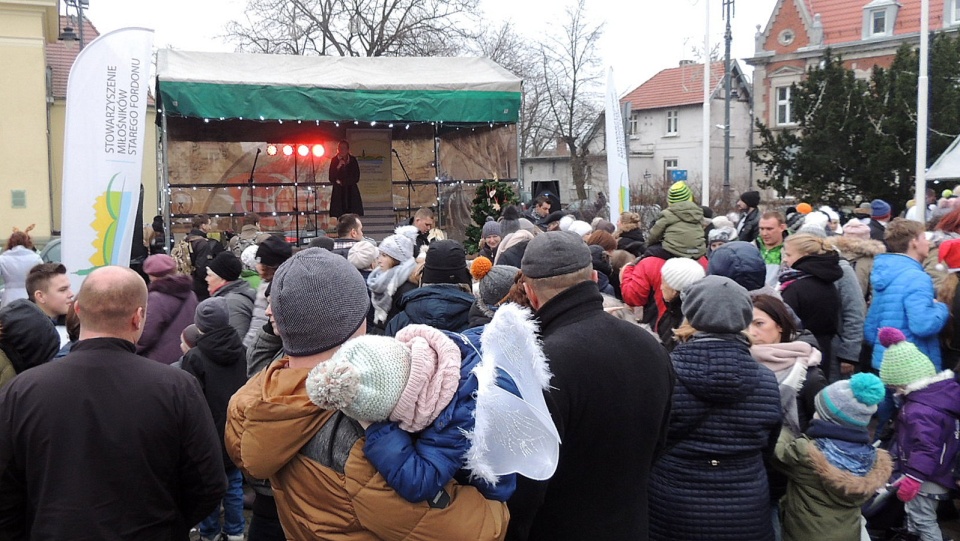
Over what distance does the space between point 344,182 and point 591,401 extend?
13696 mm

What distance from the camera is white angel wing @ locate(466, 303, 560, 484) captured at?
6.17 ft

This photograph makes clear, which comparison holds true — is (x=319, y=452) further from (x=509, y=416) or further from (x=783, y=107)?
(x=783, y=107)

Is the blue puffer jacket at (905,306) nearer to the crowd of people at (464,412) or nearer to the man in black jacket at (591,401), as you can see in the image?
the crowd of people at (464,412)

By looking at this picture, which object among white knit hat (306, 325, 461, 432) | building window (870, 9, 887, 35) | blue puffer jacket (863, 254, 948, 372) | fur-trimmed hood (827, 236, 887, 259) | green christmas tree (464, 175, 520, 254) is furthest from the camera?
building window (870, 9, 887, 35)

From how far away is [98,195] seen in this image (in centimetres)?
797

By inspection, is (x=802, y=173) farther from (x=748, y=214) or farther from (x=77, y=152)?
(x=77, y=152)

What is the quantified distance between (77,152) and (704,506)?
696cm

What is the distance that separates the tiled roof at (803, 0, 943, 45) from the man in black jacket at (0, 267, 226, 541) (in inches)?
1693

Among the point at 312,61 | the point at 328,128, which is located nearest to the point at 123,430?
the point at 312,61

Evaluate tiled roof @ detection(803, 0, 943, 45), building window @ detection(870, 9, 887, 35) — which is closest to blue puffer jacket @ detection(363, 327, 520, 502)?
tiled roof @ detection(803, 0, 943, 45)

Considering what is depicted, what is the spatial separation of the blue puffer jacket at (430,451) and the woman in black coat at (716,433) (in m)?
1.32

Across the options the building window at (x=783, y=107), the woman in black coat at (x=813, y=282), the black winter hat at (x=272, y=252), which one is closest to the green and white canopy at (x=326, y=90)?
the black winter hat at (x=272, y=252)

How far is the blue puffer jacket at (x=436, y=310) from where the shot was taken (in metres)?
4.64

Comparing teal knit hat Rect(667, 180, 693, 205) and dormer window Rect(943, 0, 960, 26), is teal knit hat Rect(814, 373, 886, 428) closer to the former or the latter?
teal knit hat Rect(667, 180, 693, 205)
